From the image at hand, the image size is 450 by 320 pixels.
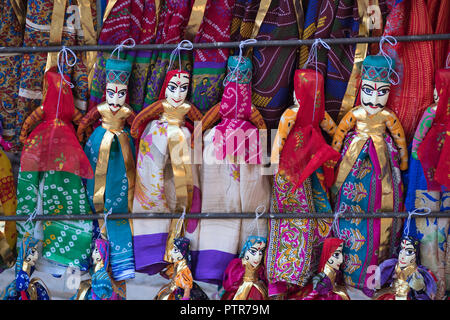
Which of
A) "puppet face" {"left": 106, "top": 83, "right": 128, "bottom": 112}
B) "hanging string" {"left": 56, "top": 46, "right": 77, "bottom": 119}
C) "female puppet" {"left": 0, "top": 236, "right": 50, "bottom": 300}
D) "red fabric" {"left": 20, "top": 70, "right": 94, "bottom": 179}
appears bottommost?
"female puppet" {"left": 0, "top": 236, "right": 50, "bottom": 300}

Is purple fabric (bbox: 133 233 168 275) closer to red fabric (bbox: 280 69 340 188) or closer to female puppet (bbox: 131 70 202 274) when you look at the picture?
female puppet (bbox: 131 70 202 274)

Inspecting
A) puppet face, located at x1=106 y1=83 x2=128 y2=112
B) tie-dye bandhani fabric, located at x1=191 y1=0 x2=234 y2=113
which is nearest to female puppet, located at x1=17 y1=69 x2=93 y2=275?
Result: puppet face, located at x1=106 y1=83 x2=128 y2=112

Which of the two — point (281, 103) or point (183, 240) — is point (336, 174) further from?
point (183, 240)

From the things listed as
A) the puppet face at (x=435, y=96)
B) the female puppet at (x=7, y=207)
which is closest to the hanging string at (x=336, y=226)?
the puppet face at (x=435, y=96)

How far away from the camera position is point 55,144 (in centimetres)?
153

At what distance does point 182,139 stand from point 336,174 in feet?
1.41

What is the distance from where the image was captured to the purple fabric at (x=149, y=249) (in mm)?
1568

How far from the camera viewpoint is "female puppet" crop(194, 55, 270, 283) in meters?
1.49

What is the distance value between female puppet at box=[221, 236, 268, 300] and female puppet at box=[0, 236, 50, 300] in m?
0.54

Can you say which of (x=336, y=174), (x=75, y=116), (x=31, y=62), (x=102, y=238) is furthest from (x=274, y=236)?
(x=31, y=62)

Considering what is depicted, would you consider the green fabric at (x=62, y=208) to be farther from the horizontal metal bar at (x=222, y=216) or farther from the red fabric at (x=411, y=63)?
the red fabric at (x=411, y=63)

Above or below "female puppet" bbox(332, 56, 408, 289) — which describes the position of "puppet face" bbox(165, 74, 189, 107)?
above

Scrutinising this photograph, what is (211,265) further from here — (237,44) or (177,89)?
(237,44)

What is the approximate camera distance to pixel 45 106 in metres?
1.54
